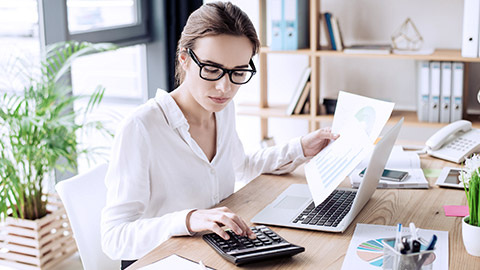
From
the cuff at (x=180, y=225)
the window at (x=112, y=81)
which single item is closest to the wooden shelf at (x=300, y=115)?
the window at (x=112, y=81)

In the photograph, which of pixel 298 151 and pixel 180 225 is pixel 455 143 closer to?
pixel 298 151

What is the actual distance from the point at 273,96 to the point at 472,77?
1.19 metres

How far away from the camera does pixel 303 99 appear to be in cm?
346

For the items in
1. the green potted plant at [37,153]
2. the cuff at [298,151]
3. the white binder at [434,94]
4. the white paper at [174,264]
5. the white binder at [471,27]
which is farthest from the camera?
the white binder at [434,94]

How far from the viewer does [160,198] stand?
171 centimetres

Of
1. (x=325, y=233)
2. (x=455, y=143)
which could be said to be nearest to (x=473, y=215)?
(x=325, y=233)

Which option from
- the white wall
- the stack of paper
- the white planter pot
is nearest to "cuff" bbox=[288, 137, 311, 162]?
the stack of paper

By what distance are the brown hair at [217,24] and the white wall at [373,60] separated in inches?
76.2

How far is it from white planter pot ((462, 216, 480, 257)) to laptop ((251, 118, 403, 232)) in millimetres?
279

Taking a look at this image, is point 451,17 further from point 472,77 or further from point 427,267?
point 427,267

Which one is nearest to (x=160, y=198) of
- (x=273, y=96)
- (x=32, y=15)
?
(x=32, y=15)

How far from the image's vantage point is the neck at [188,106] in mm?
1777

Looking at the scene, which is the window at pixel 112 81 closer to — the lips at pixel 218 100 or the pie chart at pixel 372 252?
the lips at pixel 218 100

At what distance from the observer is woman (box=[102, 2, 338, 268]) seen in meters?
1.52
